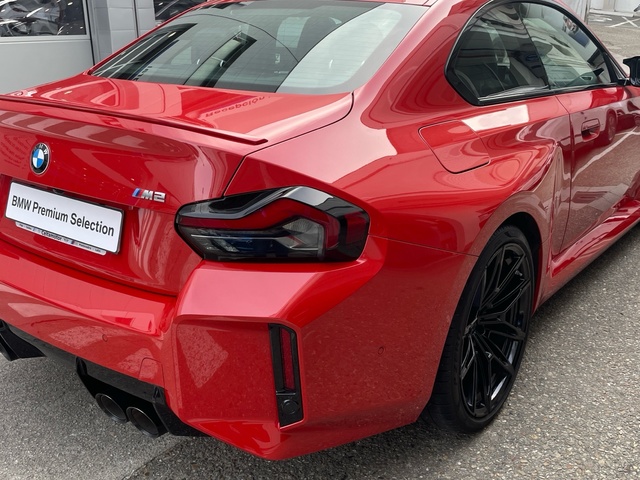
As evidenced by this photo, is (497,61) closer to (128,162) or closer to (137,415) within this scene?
(128,162)

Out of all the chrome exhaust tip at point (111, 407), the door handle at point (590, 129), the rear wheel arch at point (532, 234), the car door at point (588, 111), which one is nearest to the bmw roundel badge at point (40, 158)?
the chrome exhaust tip at point (111, 407)

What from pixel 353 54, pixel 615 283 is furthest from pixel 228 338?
pixel 615 283

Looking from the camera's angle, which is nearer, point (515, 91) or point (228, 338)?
point (228, 338)

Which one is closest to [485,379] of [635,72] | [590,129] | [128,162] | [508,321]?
[508,321]

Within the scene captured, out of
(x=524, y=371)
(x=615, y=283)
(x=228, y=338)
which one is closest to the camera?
(x=228, y=338)

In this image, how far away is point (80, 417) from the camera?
249 cm

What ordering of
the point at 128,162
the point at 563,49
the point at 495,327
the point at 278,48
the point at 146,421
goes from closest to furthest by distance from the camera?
1. the point at 128,162
2. the point at 146,421
3. the point at 278,48
4. the point at 495,327
5. the point at 563,49

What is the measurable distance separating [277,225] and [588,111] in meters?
1.84

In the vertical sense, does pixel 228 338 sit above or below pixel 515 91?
below

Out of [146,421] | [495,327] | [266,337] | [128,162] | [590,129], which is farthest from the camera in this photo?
[590,129]

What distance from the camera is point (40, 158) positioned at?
77.2 inches

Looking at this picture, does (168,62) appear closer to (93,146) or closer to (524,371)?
(93,146)

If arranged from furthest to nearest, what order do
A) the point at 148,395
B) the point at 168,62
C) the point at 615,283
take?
the point at 615,283 < the point at 168,62 < the point at 148,395

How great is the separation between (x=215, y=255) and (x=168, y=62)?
3.51 ft
